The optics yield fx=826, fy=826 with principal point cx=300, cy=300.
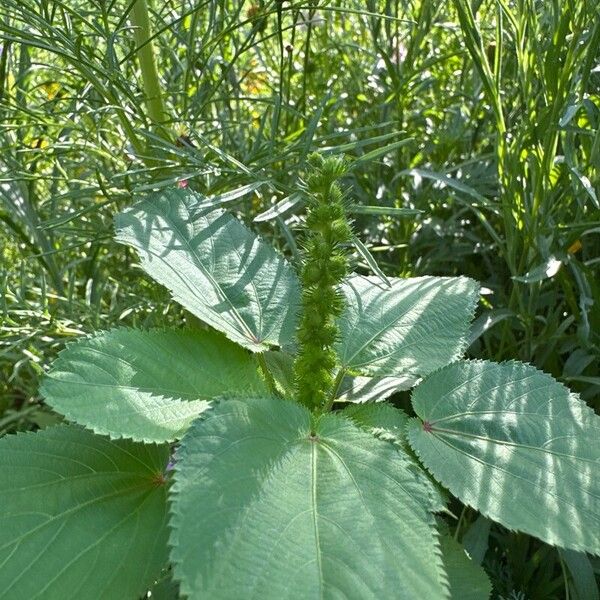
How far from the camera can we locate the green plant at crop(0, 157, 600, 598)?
1.78ft

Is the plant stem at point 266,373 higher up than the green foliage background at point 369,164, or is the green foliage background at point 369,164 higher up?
the green foliage background at point 369,164

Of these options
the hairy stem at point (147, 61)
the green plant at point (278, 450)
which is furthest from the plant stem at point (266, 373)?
the hairy stem at point (147, 61)

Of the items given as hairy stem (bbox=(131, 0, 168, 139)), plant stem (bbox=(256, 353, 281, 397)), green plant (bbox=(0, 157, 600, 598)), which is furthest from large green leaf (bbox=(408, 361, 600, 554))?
hairy stem (bbox=(131, 0, 168, 139))

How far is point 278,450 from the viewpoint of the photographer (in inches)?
23.9

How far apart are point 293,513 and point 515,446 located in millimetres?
220

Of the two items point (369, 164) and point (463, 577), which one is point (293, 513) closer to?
point (463, 577)

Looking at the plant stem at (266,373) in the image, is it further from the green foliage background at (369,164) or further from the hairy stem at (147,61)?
the hairy stem at (147,61)

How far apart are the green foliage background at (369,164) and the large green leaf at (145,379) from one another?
0.50ft

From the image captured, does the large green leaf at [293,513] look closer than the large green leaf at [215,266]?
Yes

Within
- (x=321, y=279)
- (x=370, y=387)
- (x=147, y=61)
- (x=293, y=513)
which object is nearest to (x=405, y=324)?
(x=370, y=387)

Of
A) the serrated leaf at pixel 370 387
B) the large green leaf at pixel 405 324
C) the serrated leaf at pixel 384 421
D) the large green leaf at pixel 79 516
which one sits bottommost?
the large green leaf at pixel 79 516

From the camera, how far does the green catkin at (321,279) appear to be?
2.05 ft

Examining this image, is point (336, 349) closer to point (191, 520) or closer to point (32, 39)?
point (191, 520)

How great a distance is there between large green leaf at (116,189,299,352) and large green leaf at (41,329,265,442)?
26mm
